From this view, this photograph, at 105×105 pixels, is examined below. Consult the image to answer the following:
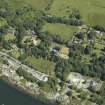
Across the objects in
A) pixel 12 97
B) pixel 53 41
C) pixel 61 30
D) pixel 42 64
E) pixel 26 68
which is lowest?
pixel 12 97

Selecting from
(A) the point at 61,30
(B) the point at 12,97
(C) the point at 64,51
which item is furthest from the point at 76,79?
(A) the point at 61,30

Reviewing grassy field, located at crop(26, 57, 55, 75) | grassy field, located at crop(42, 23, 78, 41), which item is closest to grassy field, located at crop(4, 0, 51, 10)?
grassy field, located at crop(42, 23, 78, 41)

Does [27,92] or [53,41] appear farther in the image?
[53,41]

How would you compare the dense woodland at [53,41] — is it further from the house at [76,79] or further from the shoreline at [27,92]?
the shoreline at [27,92]

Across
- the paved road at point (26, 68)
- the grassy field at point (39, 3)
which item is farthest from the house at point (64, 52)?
the grassy field at point (39, 3)

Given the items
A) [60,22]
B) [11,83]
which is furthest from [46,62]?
[60,22]

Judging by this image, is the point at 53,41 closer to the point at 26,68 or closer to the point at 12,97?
the point at 26,68
